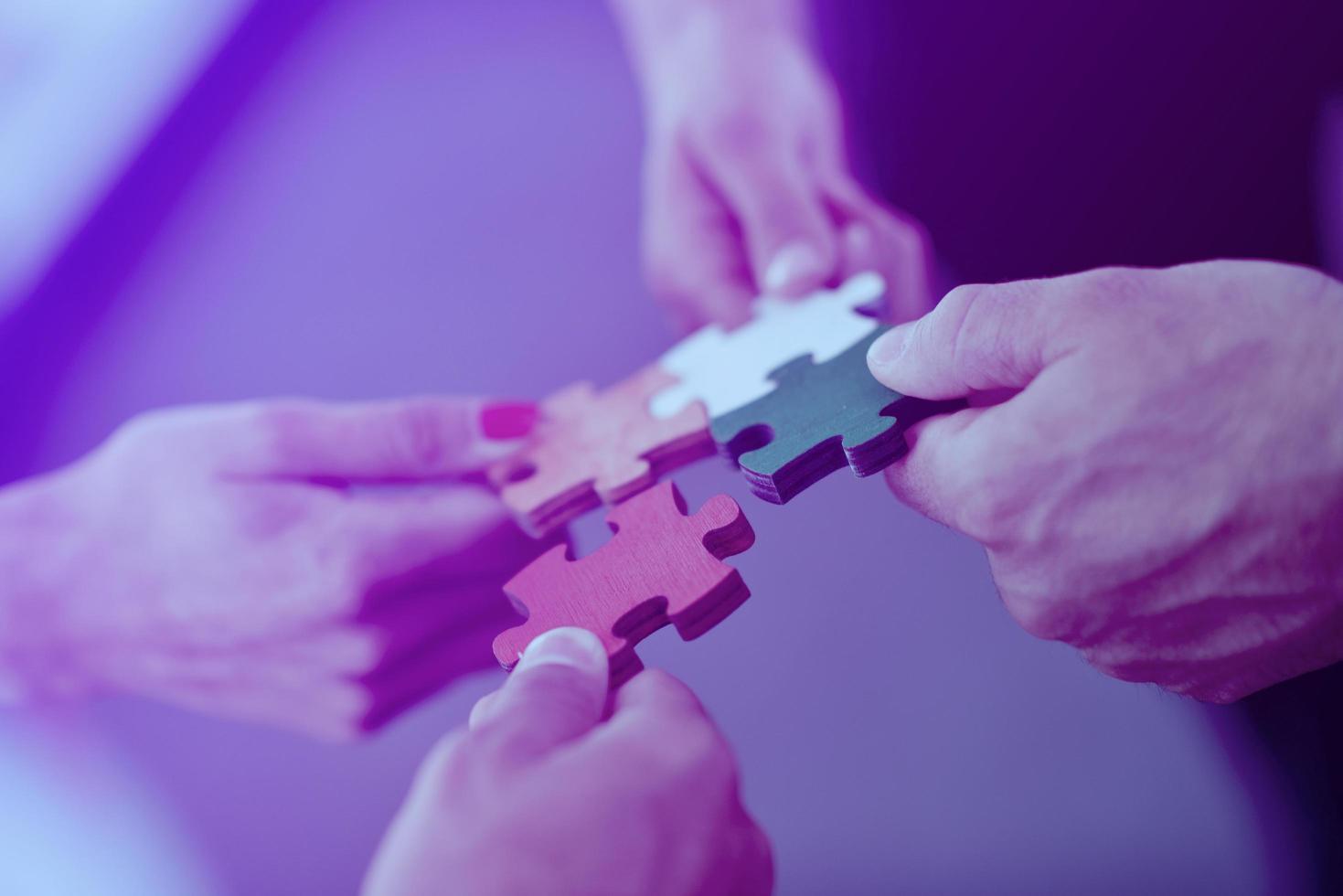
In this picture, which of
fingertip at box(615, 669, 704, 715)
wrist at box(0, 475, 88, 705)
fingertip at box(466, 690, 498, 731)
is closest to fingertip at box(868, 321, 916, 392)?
fingertip at box(615, 669, 704, 715)

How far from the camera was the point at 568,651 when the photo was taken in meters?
0.82

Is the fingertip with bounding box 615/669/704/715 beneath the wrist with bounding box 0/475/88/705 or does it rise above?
beneath

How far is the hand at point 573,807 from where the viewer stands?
65 centimetres

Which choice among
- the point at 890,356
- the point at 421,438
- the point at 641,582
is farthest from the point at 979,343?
the point at 421,438

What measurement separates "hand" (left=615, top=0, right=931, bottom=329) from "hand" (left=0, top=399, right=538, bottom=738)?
46 cm

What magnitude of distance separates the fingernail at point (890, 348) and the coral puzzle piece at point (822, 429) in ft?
0.09

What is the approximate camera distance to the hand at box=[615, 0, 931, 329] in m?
1.44

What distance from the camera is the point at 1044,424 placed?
80cm

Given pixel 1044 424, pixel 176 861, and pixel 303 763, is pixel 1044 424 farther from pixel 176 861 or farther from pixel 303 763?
pixel 176 861

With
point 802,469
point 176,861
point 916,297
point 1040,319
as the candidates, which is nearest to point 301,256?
point 176,861

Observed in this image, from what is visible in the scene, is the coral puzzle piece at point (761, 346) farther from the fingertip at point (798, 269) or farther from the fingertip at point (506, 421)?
the fingertip at point (506, 421)

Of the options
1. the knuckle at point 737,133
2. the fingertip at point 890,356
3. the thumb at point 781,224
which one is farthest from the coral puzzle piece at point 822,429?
the knuckle at point 737,133

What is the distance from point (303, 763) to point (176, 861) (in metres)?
0.30

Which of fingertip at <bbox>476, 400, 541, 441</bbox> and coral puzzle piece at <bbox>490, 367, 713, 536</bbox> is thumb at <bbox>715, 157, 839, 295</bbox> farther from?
fingertip at <bbox>476, 400, 541, 441</bbox>
